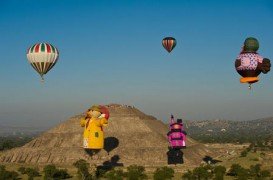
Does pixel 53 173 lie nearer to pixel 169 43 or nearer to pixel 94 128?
pixel 94 128

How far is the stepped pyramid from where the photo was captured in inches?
4469

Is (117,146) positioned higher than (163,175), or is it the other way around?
(117,146)

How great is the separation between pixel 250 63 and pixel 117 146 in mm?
66560

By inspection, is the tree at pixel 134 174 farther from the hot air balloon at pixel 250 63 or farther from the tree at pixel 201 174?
the hot air balloon at pixel 250 63

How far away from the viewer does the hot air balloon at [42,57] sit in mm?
75062

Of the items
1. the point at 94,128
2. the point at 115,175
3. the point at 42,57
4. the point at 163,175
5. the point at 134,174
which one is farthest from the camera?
the point at 115,175

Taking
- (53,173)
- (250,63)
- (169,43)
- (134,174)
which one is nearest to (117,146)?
(53,173)

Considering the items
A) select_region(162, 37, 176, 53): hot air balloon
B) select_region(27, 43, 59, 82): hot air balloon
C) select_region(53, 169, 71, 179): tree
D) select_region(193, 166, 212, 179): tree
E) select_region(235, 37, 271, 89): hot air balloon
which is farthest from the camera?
select_region(53, 169, 71, 179): tree

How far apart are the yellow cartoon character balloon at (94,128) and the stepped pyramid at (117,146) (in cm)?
3608

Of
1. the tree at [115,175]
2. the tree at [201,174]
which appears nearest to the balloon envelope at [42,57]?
the tree at [115,175]

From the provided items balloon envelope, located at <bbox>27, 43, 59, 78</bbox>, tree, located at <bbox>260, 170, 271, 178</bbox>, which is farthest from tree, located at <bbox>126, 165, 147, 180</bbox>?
balloon envelope, located at <bbox>27, 43, 59, 78</bbox>

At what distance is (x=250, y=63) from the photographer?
192 ft

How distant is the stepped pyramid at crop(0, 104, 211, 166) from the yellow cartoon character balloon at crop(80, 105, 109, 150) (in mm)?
36084

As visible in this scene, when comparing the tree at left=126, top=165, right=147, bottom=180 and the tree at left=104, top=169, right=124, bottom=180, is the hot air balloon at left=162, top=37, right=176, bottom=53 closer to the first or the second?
the tree at left=126, top=165, right=147, bottom=180
